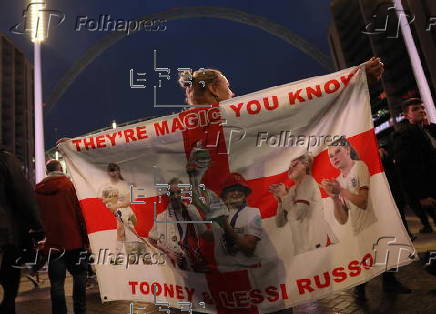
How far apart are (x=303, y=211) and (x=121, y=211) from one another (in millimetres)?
1601

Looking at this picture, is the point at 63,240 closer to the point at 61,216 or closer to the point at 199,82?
the point at 61,216

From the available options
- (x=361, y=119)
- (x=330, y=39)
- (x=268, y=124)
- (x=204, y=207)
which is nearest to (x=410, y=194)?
(x=361, y=119)

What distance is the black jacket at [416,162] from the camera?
4.88 metres

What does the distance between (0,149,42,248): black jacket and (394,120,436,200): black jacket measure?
4.25 meters

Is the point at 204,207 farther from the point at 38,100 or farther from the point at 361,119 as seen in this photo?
the point at 38,100

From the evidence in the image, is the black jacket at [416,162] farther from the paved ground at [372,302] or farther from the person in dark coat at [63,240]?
the person in dark coat at [63,240]

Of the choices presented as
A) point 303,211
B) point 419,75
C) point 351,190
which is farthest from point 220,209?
point 419,75

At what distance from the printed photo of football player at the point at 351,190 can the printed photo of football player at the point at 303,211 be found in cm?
11

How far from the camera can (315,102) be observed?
10.2 feet

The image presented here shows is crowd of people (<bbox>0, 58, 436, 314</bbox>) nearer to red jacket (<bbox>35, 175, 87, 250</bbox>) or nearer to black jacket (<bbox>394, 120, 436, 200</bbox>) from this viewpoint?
red jacket (<bbox>35, 175, 87, 250</bbox>)

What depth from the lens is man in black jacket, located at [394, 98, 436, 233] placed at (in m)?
4.88

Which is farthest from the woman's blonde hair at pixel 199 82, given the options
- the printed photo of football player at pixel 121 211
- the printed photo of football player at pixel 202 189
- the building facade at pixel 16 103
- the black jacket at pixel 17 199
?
the building facade at pixel 16 103

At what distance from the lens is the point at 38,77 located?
13.5m

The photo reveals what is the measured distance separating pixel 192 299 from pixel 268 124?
1.47 meters
